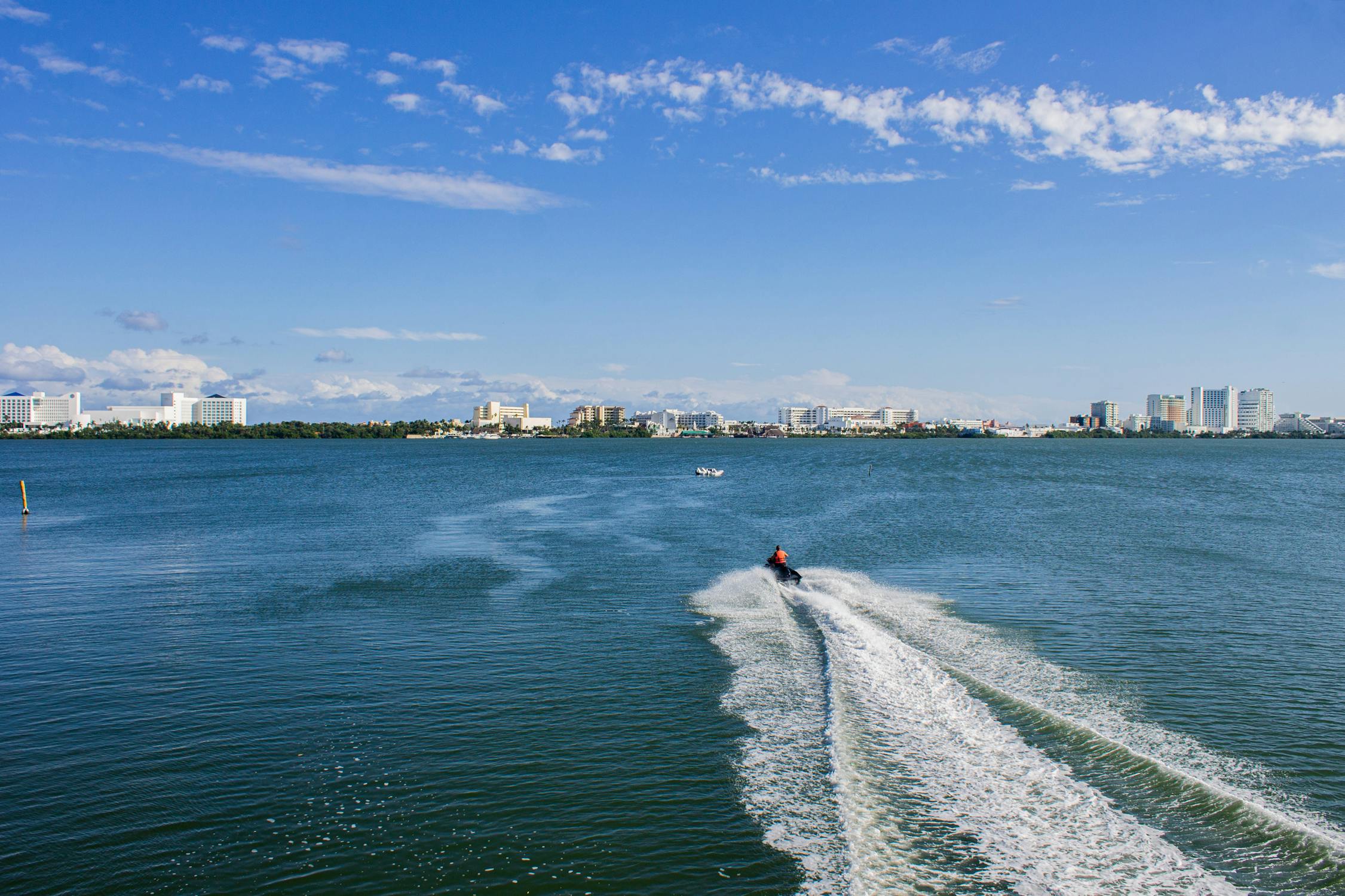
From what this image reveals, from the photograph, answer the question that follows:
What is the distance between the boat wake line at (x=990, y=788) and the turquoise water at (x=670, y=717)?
0.20 feet

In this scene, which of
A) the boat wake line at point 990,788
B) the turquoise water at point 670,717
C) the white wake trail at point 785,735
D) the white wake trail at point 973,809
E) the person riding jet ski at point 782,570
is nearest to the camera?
the white wake trail at point 973,809

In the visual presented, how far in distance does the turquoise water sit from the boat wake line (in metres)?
0.06

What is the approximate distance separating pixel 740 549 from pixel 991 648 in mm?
18077

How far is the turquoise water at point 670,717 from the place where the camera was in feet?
36.8

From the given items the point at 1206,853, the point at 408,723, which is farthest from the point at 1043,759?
the point at 408,723

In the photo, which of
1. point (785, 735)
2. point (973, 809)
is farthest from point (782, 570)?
point (973, 809)

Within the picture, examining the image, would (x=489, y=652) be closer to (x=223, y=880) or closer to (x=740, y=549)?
(x=223, y=880)

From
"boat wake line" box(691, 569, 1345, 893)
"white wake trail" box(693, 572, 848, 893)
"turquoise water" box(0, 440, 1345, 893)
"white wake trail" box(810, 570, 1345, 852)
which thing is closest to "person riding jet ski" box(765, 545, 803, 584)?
"turquoise water" box(0, 440, 1345, 893)

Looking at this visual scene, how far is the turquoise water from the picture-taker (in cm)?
1122

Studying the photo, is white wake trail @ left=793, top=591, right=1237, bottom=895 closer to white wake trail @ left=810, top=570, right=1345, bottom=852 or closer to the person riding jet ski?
white wake trail @ left=810, top=570, right=1345, bottom=852

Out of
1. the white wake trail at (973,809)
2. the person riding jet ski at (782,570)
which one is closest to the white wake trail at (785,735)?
the white wake trail at (973,809)

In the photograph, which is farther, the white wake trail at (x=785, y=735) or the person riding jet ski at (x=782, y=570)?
the person riding jet ski at (x=782, y=570)

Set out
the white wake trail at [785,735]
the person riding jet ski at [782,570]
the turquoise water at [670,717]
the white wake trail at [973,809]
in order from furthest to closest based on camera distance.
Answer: the person riding jet ski at [782,570] < the white wake trail at [785,735] < the turquoise water at [670,717] < the white wake trail at [973,809]

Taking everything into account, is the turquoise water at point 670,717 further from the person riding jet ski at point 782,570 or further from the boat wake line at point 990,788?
the person riding jet ski at point 782,570
